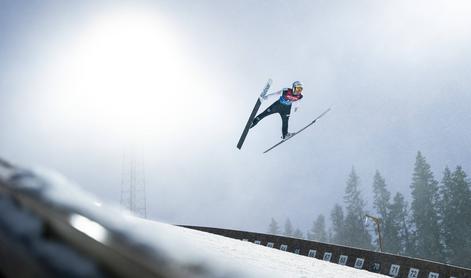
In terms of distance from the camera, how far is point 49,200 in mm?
956

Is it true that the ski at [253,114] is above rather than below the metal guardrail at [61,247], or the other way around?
above

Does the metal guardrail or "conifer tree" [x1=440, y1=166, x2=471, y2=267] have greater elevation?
"conifer tree" [x1=440, y1=166, x2=471, y2=267]

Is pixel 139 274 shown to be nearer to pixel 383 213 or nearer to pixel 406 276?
pixel 406 276

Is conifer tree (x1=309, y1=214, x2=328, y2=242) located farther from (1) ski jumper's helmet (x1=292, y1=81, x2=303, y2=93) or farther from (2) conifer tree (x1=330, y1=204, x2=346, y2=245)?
(1) ski jumper's helmet (x1=292, y1=81, x2=303, y2=93)

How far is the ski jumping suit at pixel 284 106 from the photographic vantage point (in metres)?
19.9

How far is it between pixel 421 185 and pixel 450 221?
701 centimetres

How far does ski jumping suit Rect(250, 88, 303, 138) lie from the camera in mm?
19938

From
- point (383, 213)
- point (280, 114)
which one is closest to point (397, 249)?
point (383, 213)

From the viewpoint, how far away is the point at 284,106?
67.5 feet

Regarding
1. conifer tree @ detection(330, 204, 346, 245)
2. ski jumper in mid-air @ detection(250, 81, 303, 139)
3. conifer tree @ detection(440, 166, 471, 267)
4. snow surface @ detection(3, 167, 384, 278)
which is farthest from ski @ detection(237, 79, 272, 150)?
conifer tree @ detection(330, 204, 346, 245)

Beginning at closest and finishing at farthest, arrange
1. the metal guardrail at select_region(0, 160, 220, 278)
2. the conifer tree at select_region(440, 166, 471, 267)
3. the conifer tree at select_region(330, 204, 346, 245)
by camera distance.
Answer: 1. the metal guardrail at select_region(0, 160, 220, 278)
2. the conifer tree at select_region(440, 166, 471, 267)
3. the conifer tree at select_region(330, 204, 346, 245)

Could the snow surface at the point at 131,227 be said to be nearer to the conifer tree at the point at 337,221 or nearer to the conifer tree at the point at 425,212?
the conifer tree at the point at 425,212

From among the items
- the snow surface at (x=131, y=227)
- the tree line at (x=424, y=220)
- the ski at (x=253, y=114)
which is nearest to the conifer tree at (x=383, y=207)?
the tree line at (x=424, y=220)

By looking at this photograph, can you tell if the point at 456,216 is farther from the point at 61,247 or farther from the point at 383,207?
the point at 61,247
